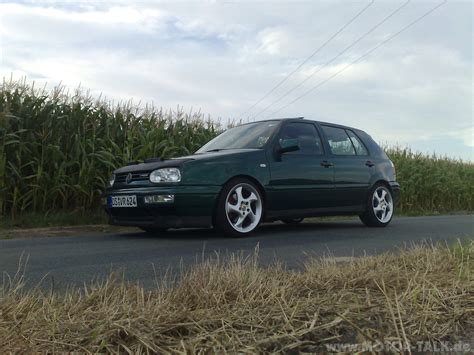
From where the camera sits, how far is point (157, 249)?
4922mm

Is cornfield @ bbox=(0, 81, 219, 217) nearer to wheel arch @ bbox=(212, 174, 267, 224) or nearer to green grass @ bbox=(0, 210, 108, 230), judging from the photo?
green grass @ bbox=(0, 210, 108, 230)

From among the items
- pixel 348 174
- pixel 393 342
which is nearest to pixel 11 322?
pixel 393 342

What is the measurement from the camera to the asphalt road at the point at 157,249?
145 inches

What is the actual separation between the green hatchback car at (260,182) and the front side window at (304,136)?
13 mm

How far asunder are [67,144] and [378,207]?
489 cm

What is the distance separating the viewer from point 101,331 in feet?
6.21

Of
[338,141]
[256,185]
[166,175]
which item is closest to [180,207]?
[166,175]

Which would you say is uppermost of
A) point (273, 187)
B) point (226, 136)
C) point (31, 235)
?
point (226, 136)

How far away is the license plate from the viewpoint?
5910 mm

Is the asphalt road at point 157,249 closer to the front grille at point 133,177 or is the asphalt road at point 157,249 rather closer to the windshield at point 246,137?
the front grille at point 133,177

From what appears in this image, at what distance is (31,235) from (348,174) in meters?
4.18

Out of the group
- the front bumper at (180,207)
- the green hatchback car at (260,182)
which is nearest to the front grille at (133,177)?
the green hatchback car at (260,182)

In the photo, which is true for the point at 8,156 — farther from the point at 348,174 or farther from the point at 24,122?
the point at 348,174

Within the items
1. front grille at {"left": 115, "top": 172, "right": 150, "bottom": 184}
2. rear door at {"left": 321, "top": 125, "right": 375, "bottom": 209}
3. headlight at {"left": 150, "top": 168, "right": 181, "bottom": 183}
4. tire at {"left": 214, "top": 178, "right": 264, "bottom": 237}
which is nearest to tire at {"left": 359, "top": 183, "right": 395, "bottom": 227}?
rear door at {"left": 321, "top": 125, "right": 375, "bottom": 209}
